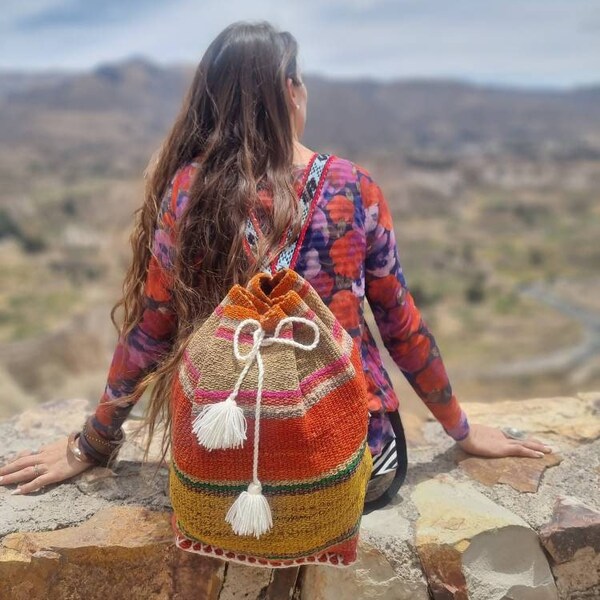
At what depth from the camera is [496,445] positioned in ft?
6.18

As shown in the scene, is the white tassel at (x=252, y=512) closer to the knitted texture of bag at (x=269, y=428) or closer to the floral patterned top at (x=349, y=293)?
the knitted texture of bag at (x=269, y=428)

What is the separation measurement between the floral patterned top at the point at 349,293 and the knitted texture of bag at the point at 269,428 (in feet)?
0.60

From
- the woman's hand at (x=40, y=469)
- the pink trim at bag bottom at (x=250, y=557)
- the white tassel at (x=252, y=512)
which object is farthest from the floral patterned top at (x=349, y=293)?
the white tassel at (x=252, y=512)

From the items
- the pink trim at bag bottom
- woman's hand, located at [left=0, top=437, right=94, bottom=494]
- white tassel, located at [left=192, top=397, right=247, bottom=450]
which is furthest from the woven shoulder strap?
woman's hand, located at [left=0, top=437, right=94, bottom=494]

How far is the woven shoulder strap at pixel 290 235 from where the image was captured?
133cm

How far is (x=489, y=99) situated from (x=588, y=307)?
107 meters

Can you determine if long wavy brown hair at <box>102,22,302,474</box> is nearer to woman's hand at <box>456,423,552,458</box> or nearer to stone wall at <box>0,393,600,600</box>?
stone wall at <box>0,393,600,600</box>

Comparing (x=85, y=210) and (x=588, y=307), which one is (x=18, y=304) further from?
(x=588, y=307)

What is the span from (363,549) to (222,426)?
23.2 inches

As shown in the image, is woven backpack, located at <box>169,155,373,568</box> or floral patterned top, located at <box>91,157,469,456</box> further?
floral patterned top, located at <box>91,157,469,456</box>

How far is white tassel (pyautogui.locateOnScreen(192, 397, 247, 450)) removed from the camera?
111 centimetres

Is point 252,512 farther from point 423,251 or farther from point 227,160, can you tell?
point 423,251

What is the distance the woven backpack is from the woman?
16cm

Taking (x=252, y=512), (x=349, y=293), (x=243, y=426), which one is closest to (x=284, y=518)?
(x=252, y=512)
